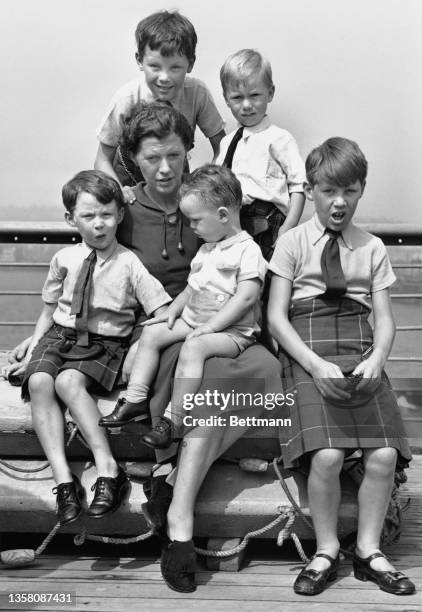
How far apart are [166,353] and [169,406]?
0.20 m

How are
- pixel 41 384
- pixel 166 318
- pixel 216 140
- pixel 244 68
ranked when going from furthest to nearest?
pixel 216 140
pixel 244 68
pixel 166 318
pixel 41 384

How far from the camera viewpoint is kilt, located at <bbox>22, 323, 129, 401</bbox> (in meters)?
3.23

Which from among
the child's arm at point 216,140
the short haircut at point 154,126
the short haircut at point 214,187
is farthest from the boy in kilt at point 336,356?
the child's arm at point 216,140

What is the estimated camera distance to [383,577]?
9.46 feet

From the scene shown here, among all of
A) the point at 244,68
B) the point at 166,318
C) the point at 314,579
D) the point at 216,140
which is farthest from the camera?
the point at 216,140

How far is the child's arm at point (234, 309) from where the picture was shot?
313 cm

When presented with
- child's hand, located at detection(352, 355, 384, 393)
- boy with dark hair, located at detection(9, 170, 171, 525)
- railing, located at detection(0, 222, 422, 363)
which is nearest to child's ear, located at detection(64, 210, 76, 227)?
boy with dark hair, located at detection(9, 170, 171, 525)

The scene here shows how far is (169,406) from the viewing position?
3.12 m

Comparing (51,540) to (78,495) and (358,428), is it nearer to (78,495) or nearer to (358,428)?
(78,495)

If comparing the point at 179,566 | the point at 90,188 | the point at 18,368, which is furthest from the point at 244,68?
the point at 179,566

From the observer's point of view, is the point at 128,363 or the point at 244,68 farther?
the point at 244,68

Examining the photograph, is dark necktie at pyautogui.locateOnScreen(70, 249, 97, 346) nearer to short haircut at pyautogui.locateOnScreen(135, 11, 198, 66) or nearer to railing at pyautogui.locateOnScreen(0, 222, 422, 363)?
short haircut at pyautogui.locateOnScreen(135, 11, 198, 66)

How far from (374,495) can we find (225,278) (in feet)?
3.09

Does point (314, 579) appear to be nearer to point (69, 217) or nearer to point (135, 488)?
point (135, 488)
